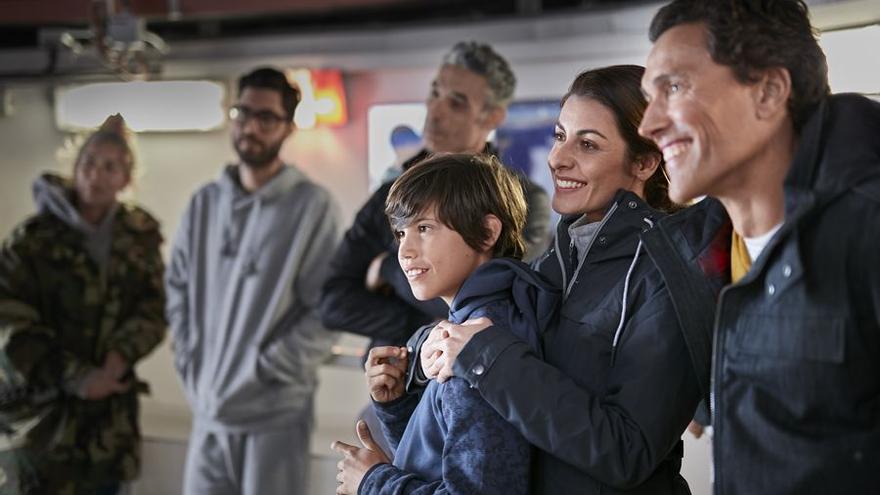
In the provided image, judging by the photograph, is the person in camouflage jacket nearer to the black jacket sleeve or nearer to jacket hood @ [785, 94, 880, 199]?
the black jacket sleeve

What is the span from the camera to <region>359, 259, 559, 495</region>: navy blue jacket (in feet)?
4.63

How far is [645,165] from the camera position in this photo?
162 centimetres

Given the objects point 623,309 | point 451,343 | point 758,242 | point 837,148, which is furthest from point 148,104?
point 837,148

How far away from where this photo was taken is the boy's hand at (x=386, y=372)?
1643 millimetres

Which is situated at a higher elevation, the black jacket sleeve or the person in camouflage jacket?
the black jacket sleeve

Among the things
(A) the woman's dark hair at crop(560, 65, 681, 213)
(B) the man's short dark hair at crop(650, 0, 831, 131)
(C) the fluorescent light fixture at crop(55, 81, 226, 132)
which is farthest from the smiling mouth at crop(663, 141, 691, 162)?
(C) the fluorescent light fixture at crop(55, 81, 226, 132)

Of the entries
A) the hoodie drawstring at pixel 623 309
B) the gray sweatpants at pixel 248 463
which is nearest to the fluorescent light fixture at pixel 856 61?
the hoodie drawstring at pixel 623 309

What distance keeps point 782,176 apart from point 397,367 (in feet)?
2.38

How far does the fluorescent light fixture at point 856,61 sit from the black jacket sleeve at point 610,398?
167 cm

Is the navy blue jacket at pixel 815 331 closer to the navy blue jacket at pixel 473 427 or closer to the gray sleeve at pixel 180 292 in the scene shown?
the navy blue jacket at pixel 473 427

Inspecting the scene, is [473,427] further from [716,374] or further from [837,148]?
[837,148]

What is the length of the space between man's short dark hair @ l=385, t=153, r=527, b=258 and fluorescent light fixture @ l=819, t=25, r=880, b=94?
1.52 metres

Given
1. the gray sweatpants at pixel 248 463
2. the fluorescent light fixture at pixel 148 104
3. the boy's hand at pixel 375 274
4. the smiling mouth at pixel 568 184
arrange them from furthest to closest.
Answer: the fluorescent light fixture at pixel 148 104
the gray sweatpants at pixel 248 463
the boy's hand at pixel 375 274
the smiling mouth at pixel 568 184

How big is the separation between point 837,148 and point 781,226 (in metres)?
0.13
